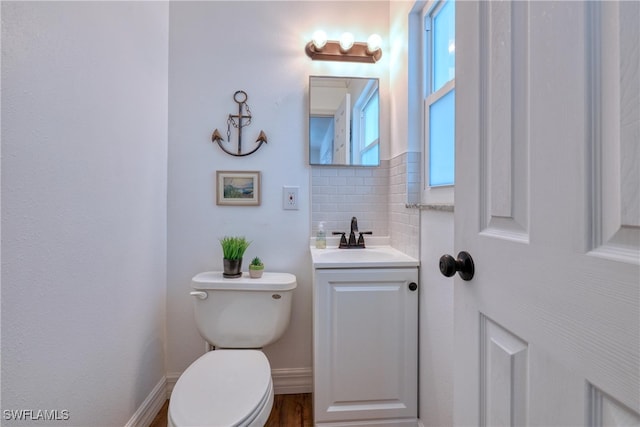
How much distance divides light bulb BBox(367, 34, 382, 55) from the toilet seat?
1.69 m

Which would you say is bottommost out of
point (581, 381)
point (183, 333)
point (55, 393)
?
point (183, 333)

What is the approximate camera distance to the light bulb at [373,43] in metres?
1.60

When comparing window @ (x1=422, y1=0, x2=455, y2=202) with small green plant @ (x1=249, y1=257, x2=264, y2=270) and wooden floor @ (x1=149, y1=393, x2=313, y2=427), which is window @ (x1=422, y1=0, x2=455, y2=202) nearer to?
small green plant @ (x1=249, y1=257, x2=264, y2=270)

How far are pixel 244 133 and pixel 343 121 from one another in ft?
1.91

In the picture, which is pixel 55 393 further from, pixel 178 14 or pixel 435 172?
pixel 178 14

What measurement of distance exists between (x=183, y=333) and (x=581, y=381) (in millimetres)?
1734

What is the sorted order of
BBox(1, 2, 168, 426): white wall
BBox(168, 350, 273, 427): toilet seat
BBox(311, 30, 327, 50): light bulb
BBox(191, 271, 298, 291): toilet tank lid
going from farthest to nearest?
BBox(311, 30, 327, 50): light bulb, BBox(191, 271, 298, 291): toilet tank lid, BBox(168, 350, 273, 427): toilet seat, BBox(1, 2, 168, 426): white wall

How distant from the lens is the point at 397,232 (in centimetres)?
156

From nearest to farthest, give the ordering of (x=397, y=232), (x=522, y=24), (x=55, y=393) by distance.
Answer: (x=522, y=24) < (x=55, y=393) < (x=397, y=232)

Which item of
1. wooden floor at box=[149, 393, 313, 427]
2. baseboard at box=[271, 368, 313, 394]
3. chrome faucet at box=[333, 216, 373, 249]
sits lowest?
wooden floor at box=[149, 393, 313, 427]

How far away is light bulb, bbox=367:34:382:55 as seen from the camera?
5.24ft

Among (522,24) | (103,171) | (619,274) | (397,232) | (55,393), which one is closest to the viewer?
(619,274)

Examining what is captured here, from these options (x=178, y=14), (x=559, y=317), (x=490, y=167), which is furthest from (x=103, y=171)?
(x=559, y=317)

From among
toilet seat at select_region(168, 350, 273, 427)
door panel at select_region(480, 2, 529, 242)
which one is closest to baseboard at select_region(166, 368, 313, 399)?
toilet seat at select_region(168, 350, 273, 427)
